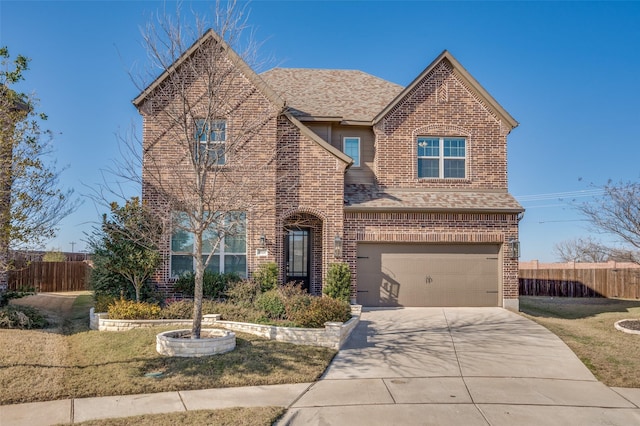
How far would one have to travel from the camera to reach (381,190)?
16.5 m

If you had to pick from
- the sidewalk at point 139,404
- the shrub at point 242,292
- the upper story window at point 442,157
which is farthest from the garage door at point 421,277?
the sidewalk at point 139,404

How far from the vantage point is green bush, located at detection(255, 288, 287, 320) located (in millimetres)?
12438

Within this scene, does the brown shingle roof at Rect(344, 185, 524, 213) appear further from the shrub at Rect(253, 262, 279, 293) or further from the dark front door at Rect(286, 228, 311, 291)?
the shrub at Rect(253, 262, 279, 293)

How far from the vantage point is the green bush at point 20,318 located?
1185 centimetres

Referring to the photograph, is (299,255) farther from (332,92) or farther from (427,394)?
(427,394)

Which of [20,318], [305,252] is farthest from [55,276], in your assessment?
[305,252]

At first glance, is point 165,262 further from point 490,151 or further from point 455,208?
point 490,151

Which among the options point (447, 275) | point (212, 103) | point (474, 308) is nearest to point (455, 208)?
point (447, 275)

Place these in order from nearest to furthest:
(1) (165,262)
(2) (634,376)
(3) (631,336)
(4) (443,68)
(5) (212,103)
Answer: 1. (2) (634,376)
2. (5) (212,103)
3. (3) (631,336)
4. (1) (165,262)
5. (4) (443,68)

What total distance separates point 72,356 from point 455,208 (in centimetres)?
1105

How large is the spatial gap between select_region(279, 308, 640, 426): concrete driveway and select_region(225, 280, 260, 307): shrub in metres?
3.19

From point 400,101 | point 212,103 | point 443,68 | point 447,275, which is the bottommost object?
point 447,275

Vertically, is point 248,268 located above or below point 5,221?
below

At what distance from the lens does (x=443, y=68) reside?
17078 millimetres
